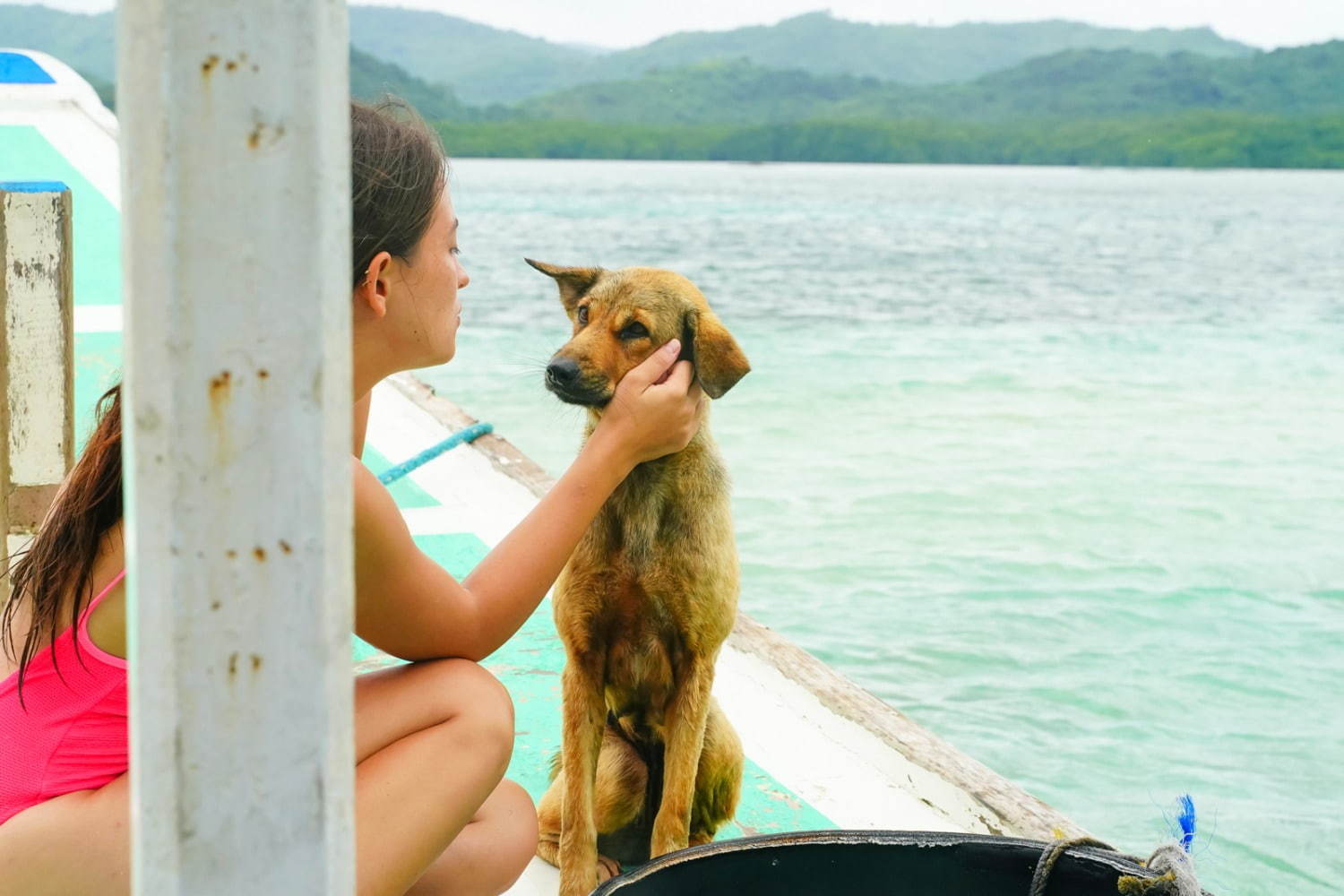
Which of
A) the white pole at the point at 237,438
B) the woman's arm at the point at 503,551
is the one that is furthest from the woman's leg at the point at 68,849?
the white pole at the point at 237,438

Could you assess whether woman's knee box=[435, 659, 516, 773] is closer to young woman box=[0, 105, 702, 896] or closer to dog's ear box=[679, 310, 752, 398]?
young woman box=[0, 105, 702, 896]

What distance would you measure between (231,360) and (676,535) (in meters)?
1.68

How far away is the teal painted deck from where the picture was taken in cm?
316

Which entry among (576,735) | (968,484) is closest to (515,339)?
(968,484)

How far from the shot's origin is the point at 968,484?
9.99 metres

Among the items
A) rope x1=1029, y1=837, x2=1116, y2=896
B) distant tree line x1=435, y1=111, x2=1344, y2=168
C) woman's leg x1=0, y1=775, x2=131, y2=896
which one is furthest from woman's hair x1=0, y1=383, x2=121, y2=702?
distant tree line x1=435, y1=111, x2=1344, y2=168

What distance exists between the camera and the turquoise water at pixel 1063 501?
5.57 meters

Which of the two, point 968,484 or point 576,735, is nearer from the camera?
point 576,735

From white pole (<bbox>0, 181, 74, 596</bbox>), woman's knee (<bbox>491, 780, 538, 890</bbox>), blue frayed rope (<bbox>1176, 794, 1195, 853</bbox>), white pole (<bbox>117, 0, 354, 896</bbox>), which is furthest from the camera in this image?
white pole (<bbox>0, 181, 74, 596</bbox>)

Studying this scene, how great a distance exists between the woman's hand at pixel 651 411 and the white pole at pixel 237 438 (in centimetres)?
134

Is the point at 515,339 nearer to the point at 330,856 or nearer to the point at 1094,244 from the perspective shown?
the point at 330,856

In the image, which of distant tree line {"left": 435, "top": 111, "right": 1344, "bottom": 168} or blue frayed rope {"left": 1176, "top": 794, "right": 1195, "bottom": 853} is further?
distant tree line {"left": 435, "top": 111, "right": 1344, "bottom": 168}

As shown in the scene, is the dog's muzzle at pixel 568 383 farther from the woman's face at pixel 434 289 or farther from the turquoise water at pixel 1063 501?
the turquoise water at pixel 1063 501

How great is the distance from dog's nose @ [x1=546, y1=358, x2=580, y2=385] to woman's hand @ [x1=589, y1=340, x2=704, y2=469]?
0.08 metres
